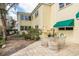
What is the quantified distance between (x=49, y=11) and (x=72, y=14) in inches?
14.4

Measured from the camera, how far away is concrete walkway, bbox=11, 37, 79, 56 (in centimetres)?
244

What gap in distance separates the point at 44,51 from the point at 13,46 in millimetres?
505

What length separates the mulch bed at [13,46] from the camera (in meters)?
2.45

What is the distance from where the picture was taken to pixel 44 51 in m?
2.48

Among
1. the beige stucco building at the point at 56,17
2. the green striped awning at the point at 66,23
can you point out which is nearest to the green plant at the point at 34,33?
the beige stucco building at the point at 56,17

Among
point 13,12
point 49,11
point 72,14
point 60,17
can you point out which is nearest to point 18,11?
point 13,12

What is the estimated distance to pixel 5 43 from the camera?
8.10ft

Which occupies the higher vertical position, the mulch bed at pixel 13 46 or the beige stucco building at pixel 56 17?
the beige stucco building at pixel 56 17

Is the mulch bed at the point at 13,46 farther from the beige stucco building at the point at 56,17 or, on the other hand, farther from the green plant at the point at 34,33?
the beige stucco building at the point at 56,17

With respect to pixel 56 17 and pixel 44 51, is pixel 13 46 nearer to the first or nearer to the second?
pixel 44 51

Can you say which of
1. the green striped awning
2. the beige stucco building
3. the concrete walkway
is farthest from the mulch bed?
the green striped awning

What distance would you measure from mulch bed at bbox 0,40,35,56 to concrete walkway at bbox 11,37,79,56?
58 mm

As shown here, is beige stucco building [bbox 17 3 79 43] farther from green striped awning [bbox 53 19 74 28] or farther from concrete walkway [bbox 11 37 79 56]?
concrete walkway [bbox 11 37 79 56]

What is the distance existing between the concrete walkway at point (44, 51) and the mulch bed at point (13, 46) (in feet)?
0.19
